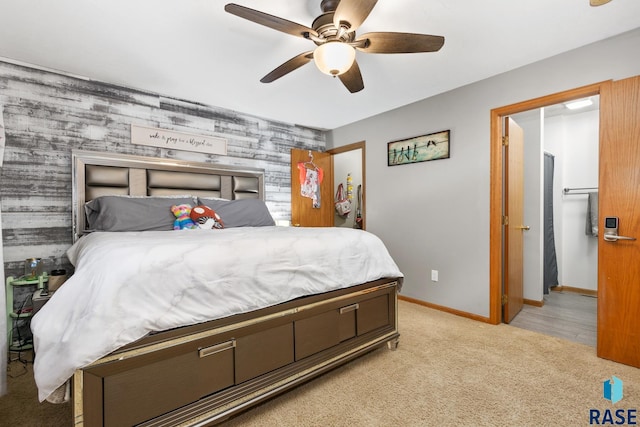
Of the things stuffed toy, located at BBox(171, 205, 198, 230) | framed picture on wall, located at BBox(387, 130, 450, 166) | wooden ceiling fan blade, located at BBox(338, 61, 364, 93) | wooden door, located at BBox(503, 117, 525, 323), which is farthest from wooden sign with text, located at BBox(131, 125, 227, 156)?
wooden door, located at BBox(503, 117, 525, 323)

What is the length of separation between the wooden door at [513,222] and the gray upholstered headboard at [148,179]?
9.56 feet

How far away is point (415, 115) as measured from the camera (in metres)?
3.57

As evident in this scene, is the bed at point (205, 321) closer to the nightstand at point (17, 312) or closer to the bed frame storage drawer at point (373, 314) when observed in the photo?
the bed frame storage drawer at point (373, 314)

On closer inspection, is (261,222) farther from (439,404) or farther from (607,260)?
(607,260)

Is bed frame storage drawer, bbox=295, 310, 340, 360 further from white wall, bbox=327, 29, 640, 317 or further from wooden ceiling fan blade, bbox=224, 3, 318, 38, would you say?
white wall, bbox=327, 29, 640, 317

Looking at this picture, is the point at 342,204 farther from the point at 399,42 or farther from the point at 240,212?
the point at 399,42

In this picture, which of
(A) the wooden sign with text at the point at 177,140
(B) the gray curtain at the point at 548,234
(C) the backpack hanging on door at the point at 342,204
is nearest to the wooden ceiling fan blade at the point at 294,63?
(A) the wooden sign with text at the point at 177,140

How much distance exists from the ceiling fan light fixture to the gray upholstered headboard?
2237mm

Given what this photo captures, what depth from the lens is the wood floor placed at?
8.73 feet

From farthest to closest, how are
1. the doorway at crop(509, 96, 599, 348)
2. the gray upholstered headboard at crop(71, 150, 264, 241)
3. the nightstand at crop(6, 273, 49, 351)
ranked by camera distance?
the doorway at crop(509, 96, 599, 348)
the gray upholstered headboard at crop(71, 150, 264, 241)
the nightstand at crop(6, 273, 49, 351)

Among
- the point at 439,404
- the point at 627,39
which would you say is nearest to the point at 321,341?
the point at 439,404

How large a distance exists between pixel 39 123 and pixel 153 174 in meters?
0.97

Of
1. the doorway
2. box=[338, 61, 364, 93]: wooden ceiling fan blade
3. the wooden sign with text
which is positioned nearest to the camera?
box=[338, 61, 364, 93]: wooden ceiling fan blade

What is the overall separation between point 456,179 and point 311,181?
2.14 meters
